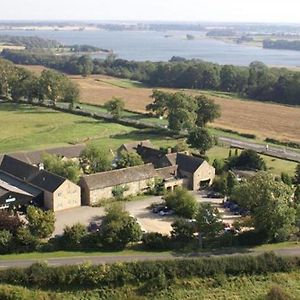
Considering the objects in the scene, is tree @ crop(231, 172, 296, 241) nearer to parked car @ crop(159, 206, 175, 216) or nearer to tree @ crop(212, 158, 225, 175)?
parked car @ crop(159, 206, 175, 216)

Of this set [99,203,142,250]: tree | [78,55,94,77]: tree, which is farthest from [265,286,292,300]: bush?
[78,55,94,77]: tree

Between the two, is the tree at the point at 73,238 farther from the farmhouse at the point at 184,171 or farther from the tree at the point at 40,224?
the farmhouse at the point at 184,171

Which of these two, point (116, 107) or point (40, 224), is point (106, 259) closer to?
point (40, 224)

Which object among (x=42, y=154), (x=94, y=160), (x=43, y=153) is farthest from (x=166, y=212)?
(x=43, y=153)

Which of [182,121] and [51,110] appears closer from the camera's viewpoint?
[182,121]

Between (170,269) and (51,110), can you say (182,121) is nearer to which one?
(51,110)

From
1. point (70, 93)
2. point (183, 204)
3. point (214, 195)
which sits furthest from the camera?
point (70, 93)

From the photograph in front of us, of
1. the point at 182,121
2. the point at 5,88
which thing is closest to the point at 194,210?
the point at 182,121
